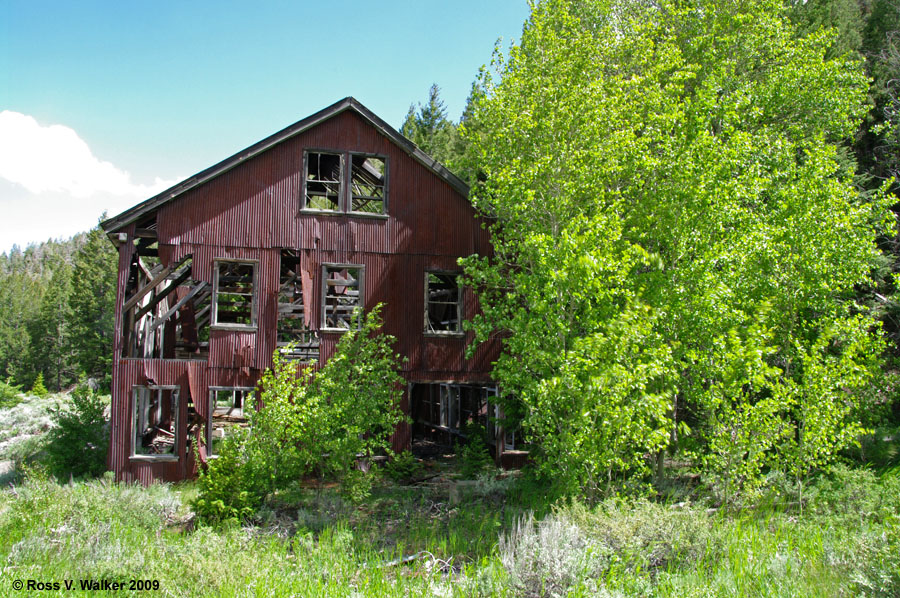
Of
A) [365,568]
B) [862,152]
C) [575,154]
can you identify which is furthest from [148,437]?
[862,152]

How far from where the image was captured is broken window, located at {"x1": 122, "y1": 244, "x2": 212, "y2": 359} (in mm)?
16328

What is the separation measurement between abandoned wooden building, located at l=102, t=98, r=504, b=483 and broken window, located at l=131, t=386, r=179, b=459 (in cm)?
8

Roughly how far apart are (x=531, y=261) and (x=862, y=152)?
787 inches

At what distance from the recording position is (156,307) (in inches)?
778

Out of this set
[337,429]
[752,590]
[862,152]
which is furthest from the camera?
[862,152]

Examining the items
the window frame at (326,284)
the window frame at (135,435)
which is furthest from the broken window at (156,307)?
the window frame at (326,284)

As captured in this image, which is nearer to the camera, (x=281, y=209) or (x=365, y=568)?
(x=365, y=568)

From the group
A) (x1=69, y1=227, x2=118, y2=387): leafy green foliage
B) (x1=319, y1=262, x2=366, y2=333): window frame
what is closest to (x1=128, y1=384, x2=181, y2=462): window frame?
(x1=319, y1=262, x2=366, y2=333): window frame

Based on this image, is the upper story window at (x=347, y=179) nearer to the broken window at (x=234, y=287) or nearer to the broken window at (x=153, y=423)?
the broken window at (x=234, y=287)

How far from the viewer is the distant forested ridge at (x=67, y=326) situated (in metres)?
48.8

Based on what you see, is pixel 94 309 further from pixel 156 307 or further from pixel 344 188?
pixel 344 188

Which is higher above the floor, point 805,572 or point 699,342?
point 699,342

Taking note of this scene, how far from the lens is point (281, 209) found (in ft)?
56.3

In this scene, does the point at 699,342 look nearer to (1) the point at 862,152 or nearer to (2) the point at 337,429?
(2) the point at 337,429
